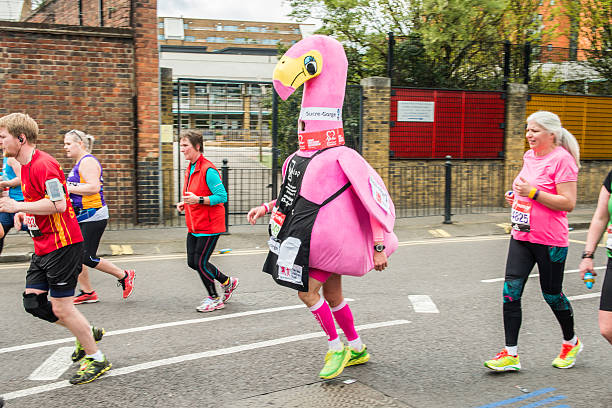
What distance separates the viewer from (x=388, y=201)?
4.31 metres

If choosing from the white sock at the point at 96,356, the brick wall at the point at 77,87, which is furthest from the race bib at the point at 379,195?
the brick wall at the point at 77,87

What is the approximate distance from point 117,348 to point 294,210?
6.63 feet

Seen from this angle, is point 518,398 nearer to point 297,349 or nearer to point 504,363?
point 504,363

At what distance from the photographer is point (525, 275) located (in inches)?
171

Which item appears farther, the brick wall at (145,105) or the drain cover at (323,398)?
the brick wall at (145,105)

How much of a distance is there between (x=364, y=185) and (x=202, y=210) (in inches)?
97.5

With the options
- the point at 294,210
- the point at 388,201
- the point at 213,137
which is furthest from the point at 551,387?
the point at 213,137

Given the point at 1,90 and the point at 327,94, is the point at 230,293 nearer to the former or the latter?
the point at 327,94

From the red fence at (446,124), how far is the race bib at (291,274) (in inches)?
401

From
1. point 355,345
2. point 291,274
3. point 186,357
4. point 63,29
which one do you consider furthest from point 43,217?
point 63,29

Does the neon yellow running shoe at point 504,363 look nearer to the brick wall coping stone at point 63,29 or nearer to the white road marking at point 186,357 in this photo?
the white road marking at point 186,357

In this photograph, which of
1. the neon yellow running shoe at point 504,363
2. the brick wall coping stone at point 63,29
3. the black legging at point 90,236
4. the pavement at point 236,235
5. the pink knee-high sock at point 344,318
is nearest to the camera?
the neon yellow running shoe at point 504,363

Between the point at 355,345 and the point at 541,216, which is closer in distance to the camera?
the point at 541,216

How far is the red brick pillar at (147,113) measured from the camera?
11.1 m
